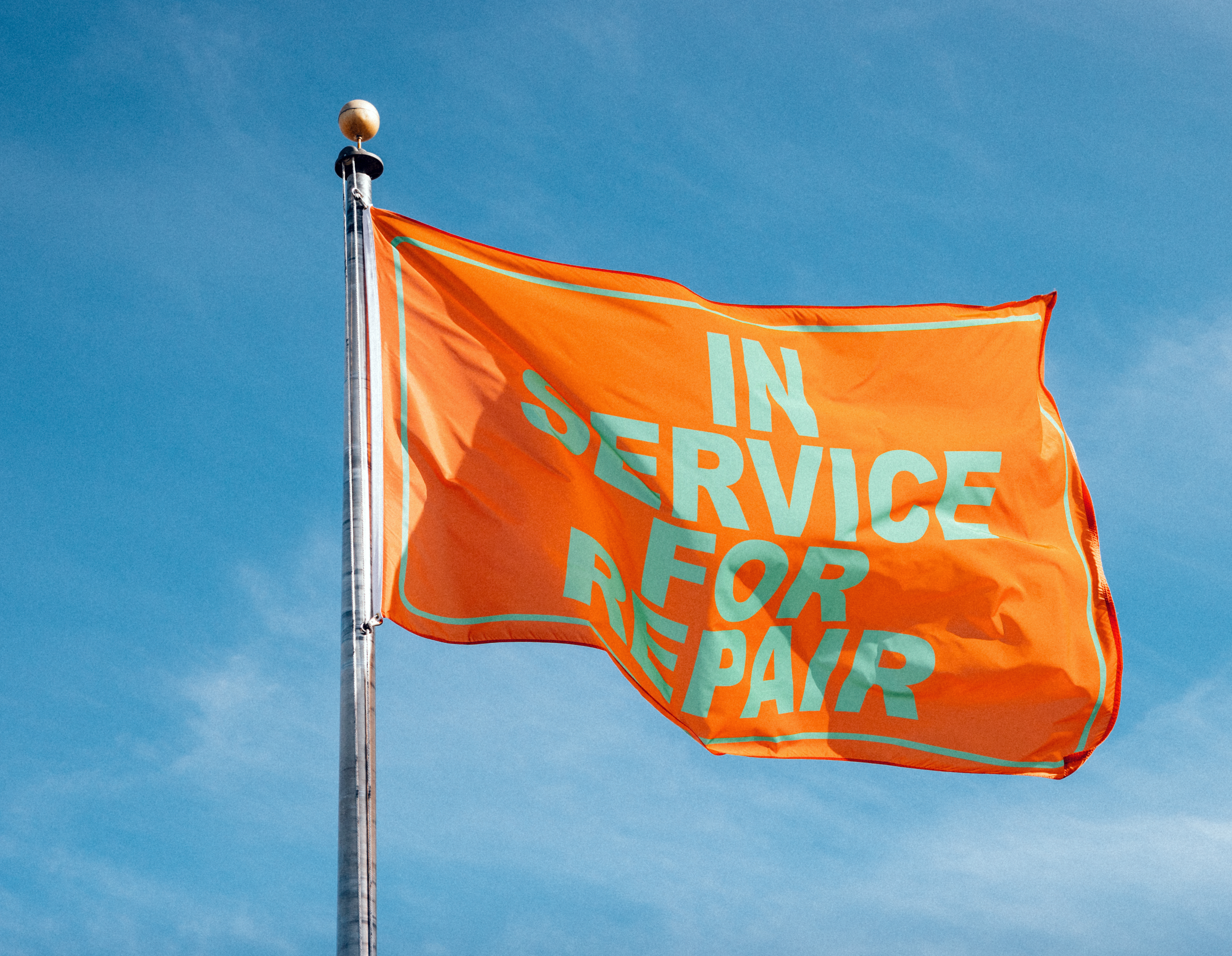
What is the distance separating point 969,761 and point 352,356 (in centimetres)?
659

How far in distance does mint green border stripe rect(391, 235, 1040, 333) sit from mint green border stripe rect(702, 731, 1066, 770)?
389 centimetres

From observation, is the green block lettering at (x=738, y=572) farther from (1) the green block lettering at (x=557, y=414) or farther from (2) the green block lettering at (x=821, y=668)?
(1) the green block lettering at (x=557, y=414)

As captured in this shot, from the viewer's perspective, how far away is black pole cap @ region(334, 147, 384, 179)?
41.0 ft

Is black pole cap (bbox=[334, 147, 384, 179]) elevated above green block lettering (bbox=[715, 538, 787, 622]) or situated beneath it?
elevated above

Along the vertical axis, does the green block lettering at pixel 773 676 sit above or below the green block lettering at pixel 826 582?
below

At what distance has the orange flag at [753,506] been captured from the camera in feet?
39.7

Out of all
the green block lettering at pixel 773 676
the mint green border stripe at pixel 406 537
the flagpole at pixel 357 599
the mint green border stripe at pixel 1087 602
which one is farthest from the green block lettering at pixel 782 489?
the flagpole at pixel 357 599

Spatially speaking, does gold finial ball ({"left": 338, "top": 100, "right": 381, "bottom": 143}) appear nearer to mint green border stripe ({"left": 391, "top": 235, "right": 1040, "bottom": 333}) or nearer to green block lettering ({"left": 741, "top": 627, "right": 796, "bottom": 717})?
mint green border stripe ({"left": 391, "top": 235, "right": 1040, "bottom": 333})

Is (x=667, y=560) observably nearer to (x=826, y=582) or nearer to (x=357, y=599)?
(x=826, y=582)

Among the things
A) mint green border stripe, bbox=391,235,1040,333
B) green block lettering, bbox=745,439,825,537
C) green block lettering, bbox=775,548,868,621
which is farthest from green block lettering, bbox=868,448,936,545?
mint green border stripe, bbox=391,235,1040,333

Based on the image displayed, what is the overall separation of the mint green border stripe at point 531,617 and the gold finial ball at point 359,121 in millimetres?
928

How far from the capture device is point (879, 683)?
1348 cm

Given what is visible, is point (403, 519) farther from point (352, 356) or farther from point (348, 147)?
point (348, 147)

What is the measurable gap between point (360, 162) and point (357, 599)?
13.0 feet
